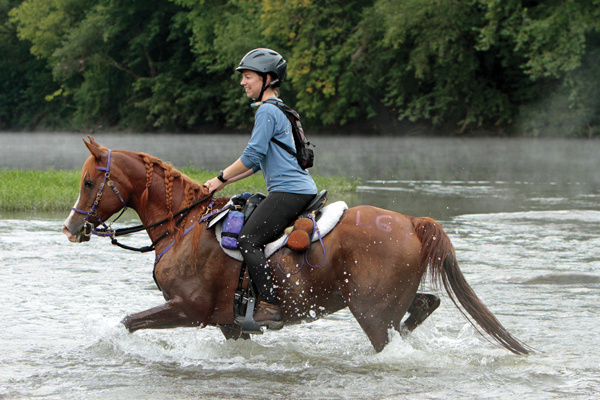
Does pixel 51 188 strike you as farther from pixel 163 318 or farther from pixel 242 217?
pixel 242 217

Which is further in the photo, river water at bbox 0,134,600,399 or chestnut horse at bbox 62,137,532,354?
chestnut horse at bbox 62,137,532,354

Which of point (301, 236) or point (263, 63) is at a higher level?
point (263, 63)

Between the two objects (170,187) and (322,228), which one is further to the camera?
(170,187)

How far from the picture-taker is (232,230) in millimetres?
5664

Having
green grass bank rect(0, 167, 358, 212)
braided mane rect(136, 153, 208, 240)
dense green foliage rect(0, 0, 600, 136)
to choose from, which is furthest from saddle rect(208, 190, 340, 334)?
dense green foliage rect(0, 0, 600, 136)

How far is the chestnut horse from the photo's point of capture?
5602mm

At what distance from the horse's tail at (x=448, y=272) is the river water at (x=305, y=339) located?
0.29 metres

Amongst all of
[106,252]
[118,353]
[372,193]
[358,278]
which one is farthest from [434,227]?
[372,193]

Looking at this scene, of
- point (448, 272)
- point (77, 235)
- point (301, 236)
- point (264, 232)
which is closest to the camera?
point (301, 236)

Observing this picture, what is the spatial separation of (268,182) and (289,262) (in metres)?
0.65

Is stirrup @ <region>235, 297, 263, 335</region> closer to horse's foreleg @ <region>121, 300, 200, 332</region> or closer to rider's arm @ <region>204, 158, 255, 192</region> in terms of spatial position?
horse's foreleg @ <region>121, 300, 200, 332</region>

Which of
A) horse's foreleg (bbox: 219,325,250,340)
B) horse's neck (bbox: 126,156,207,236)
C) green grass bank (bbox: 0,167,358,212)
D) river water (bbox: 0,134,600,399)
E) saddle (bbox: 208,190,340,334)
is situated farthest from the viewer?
green grass bank (bbox: 0,167,358,212)

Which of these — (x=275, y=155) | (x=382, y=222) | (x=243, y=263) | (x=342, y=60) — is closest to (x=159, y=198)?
(x=243, y=263)

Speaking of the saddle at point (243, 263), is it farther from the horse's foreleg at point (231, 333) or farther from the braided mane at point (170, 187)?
the horse's foreleg at point (231, 333)
